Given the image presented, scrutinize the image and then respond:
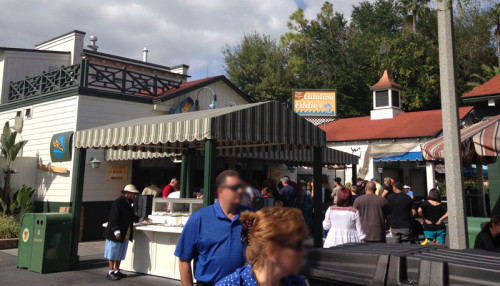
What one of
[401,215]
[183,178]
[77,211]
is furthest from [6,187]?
[401,215]

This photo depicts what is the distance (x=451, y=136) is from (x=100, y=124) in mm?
10785

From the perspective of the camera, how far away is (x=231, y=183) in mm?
3352

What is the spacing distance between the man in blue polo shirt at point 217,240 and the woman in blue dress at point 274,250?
984 mm

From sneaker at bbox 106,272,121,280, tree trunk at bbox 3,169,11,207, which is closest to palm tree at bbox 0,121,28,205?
tree trunk at bbox 3,169,11,207

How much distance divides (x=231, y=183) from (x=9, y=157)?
12.6 meters

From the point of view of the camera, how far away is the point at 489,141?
18.5 ft

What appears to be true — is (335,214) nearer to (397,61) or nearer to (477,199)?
(477,199)

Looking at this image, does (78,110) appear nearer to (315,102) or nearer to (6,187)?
(6,187)

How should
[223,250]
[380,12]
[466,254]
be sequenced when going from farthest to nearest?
[380,12] < [466,254] < [223,250]

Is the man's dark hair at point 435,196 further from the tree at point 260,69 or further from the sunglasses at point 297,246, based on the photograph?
the tree at point 260,69

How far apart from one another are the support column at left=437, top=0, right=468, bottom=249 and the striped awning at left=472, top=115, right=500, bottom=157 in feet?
2.11

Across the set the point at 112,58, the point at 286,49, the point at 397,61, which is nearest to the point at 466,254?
the point at 112,58

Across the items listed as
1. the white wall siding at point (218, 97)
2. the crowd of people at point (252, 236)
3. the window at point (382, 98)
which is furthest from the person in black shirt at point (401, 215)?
the window at point (382, 98)

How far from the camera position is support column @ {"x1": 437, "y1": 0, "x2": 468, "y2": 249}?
5.17 m
